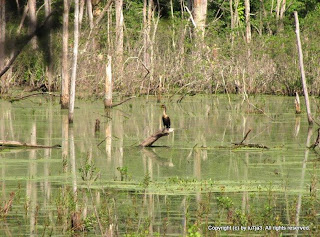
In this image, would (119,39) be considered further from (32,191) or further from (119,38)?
(32,191)

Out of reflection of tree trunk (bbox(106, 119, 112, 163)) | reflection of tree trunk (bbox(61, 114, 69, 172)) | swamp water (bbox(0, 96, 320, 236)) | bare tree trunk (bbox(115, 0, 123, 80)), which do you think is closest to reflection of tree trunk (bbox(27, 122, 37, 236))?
swamp water (bbox(0, 96, 320, 236))

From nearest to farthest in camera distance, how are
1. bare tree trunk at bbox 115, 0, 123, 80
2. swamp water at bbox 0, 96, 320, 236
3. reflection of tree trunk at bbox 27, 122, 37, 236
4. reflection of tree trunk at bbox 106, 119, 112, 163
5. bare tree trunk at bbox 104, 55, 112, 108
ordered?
swamp water at bbox 0, 96, 320, 236 < reflection of tree trunk at bbox 27, 122, 37, 236 < reflection of tree trunk at bbox 106, 119, 112, 163 < bare tree trunk at bbox 104, 55, 112, 108 < bare tree trunk at bbox 115, 0, 123, 80

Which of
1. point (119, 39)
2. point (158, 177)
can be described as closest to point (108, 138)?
point (158, 177)

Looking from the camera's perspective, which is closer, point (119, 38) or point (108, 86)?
point (108, 86)

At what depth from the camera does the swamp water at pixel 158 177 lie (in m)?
8.80

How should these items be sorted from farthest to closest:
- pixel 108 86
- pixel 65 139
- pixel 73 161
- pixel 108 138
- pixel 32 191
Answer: pixel 108 86 → pixel 108 138 → pixel 65 139 → pixel 73 161 → pixel 32 191

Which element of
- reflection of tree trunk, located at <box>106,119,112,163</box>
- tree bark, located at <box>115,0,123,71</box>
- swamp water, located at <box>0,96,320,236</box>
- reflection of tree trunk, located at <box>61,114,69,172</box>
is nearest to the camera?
swamp water, located at <box>0,96,320,236</box>

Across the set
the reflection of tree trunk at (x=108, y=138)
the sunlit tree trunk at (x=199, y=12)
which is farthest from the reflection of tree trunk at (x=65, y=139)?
A: the sunlit tree trunk at (x=199, y=12)

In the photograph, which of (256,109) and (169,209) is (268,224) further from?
(256,109)

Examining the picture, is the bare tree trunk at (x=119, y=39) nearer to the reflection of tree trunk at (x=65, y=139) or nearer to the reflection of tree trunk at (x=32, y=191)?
the reflection of tree trunk at (x=65, y=139)

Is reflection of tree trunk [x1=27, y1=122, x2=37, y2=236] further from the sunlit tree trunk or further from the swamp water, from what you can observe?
the sunlit tree trunk

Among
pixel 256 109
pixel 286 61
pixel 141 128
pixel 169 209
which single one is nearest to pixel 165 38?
pixel 286 61

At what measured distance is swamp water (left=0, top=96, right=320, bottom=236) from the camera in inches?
346

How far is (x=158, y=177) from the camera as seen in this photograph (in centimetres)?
1240
